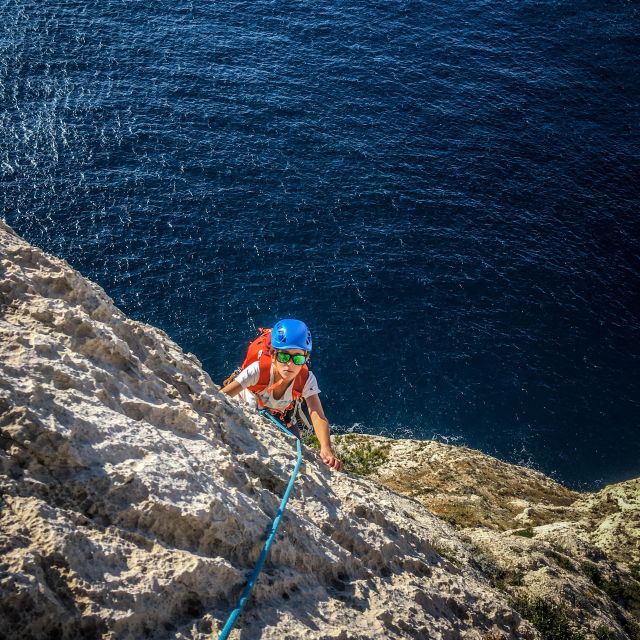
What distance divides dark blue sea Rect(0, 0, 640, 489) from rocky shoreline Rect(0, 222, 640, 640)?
3189cm

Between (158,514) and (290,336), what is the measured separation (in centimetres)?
512

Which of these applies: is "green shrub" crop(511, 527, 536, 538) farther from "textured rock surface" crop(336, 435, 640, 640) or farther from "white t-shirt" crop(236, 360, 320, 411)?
"white t-shirt" crop(236, 360, 320, 411)

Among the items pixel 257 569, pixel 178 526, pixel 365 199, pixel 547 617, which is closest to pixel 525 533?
pixel 547 617

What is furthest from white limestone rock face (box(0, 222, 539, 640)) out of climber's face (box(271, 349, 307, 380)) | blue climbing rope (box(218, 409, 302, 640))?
climber's face (box(271, 349, 307, 380))

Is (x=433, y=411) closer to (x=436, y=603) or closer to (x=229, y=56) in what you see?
(x=436, y=603)

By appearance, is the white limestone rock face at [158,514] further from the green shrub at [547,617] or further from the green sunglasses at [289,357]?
the green sunglasses at [289,357]

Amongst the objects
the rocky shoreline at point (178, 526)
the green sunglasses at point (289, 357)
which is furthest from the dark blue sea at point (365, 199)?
the green sunglasses at point (289, 357)

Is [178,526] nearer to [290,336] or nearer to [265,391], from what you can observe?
[290,336]

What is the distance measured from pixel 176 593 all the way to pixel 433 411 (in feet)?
130

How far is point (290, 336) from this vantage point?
12.6 metres

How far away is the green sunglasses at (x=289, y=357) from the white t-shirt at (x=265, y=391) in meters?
0.68

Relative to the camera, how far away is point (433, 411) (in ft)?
151

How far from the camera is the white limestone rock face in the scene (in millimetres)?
7223

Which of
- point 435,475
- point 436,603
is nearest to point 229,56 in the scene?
point 435,475
